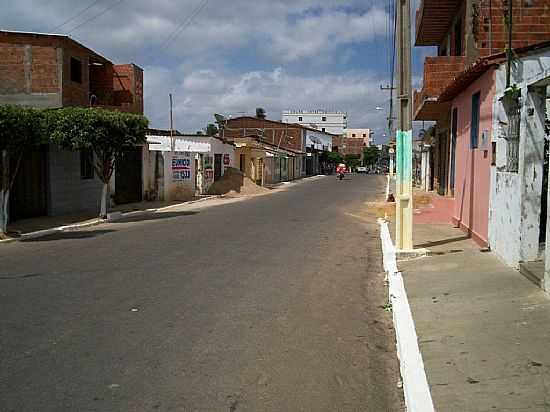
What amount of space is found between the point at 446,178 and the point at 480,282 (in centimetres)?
1977

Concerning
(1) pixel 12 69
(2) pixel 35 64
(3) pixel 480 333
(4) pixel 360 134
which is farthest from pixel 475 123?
(4) pixel 360 134

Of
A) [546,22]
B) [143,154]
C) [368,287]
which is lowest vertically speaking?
[368,287]

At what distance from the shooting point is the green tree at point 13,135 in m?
13.7

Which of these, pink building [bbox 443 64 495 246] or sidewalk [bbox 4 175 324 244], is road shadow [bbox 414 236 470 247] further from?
sidewalk [bbox 4 175 324 244]

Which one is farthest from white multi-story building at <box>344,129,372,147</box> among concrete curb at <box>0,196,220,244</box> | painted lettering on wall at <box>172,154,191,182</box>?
concrete curb at <box>0,196,220,244</box>

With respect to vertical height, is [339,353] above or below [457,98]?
below

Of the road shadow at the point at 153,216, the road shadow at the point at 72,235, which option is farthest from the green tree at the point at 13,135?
the road shadow at the point at 153,216

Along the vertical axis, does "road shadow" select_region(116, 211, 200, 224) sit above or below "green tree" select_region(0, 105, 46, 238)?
below

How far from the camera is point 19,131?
554 inches

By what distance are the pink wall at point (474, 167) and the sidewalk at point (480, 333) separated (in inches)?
59.0

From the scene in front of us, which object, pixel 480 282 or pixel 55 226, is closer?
pixel 480 282

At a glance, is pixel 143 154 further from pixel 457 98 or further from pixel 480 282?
pixel 480 282

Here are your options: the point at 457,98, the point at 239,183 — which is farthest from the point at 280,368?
the point at 239,183

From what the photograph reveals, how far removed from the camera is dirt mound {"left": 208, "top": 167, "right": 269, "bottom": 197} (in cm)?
3522
